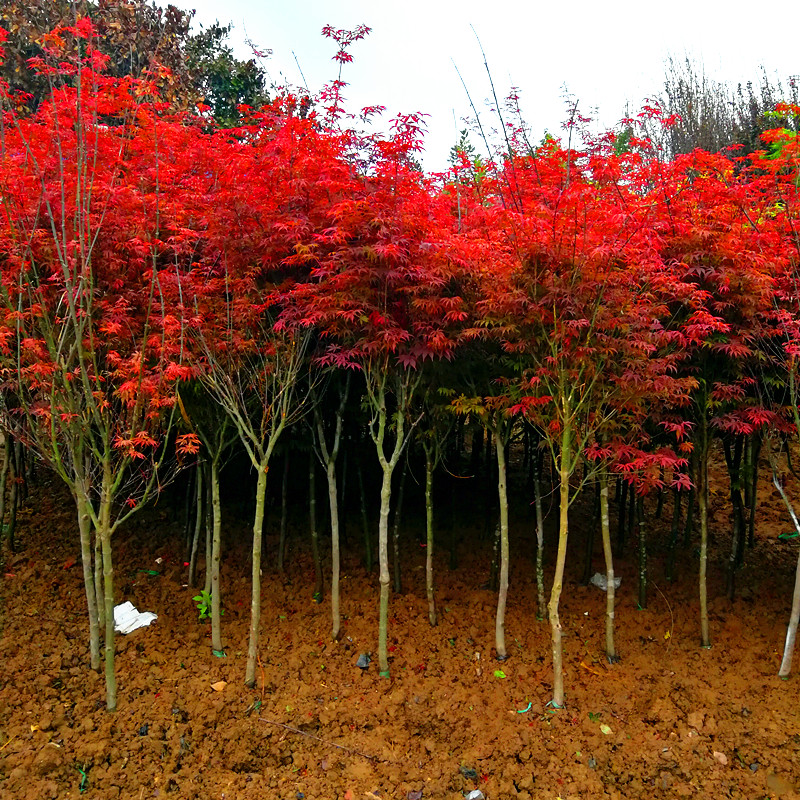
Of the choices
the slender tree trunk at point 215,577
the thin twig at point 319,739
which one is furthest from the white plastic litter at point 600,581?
the slender tree trunk at point 215,577

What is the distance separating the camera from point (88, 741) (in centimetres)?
430

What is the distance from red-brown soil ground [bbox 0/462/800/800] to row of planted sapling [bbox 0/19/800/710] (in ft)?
0.99

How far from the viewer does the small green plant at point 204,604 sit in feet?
18.9

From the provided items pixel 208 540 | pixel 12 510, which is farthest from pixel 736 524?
pixel 12 510

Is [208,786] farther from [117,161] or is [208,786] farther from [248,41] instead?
[248,41]

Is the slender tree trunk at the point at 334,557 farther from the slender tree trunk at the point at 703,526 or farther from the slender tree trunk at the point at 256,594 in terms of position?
the slender tree trunk at the point at 703,526

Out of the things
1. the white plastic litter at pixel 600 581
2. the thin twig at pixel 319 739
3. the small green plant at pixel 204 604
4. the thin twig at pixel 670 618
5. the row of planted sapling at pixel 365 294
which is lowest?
the thin twig at pixel 319 739

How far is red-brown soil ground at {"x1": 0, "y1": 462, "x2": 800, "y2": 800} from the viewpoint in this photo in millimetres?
4152

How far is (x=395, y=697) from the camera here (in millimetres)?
4910

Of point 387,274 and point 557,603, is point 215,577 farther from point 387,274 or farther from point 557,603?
point 387,274

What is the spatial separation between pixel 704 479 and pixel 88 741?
588 cm

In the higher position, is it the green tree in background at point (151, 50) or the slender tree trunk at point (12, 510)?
the green tree in background at point (151, 50)

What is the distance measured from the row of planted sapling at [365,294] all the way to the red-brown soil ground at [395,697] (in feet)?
0.99

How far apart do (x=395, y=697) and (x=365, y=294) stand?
3496 millimetres
